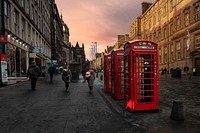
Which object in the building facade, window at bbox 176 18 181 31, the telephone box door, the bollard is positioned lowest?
the bollard

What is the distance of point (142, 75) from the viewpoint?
24.5ft

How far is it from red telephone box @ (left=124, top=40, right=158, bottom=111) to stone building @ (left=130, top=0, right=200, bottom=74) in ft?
103

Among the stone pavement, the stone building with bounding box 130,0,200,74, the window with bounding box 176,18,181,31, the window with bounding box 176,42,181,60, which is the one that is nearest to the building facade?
the stone pavement

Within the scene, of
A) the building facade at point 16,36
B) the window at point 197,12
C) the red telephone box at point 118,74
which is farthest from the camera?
the window at point 197,12

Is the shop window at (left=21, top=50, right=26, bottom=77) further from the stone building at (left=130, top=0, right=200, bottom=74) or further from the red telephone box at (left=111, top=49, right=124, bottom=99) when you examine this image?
the stone building at (left=130, top=0, right=200, bottom=74)

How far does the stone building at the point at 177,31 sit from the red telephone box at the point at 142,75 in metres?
31.3


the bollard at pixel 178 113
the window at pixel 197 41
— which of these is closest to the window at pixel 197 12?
the window at pixel 197 41

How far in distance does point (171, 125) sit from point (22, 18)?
2376 centimetres

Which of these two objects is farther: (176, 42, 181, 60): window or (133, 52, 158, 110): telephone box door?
(176, 42, 181, 60): window

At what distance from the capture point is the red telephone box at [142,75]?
722 centimetres

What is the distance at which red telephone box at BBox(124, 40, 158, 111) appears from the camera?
722 cm

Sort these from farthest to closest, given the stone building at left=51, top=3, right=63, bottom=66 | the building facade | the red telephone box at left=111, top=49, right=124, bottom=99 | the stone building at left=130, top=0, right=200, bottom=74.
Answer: the stone building at left=51, top=3, right=63, bottom=66
the stone building at left=130, top=0, right=200, bottom=74
the building facade
the red telephone box at left=111, top=49, right=124, bottom=99

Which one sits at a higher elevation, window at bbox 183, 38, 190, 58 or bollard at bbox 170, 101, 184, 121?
window at bbox 183, 38, 190, 58

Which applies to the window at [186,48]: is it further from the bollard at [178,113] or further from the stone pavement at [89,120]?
the bollard at [178,113]
